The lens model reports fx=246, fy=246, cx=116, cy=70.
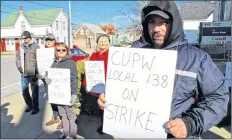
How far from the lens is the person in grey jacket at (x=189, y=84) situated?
1695mm

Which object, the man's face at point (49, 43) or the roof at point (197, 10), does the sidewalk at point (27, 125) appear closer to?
the man's face at point (49, 43)

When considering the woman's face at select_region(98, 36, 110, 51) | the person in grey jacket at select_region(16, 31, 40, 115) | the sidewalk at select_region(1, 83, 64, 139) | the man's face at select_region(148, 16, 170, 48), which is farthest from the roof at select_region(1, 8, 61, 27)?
the man's face at select_region(148, 16, 170, 48)

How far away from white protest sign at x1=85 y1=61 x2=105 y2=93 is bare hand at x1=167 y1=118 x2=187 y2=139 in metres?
2.74

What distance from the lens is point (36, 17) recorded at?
55750 millimetres

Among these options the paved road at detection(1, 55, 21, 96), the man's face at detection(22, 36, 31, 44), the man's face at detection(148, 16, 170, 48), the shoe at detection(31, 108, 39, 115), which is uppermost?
the man's face at detection(22, 36, 31, 44)

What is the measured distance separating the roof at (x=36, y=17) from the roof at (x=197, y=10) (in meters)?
27.9

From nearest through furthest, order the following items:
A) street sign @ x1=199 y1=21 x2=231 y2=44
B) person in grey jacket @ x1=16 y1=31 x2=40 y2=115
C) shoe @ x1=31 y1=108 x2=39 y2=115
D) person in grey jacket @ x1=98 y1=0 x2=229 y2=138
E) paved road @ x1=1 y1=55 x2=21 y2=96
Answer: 1. person in grey jacket @ x1=98 y1=0 x2=229 y2=138
2. person in grey jacket @ x1=16 y1=31 x2=40 y2=115
3. shoe @ x1=31 y1=108 x2=39 y2=115
4. paved road @ x1=1 y1=55 x2=21 y2=96
5. street sign @ x1=199 y1=21 x2=231 y2=44

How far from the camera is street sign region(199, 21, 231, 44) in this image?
47.7ft

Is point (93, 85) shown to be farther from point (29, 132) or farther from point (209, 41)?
point (209, 41)

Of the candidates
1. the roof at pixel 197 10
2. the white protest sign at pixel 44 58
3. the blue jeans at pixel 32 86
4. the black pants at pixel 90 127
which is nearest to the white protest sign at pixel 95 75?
the black pants at pixel 90 127

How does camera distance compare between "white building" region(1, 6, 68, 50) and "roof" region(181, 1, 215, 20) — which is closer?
"roof" region(181, 1, 215, 20)

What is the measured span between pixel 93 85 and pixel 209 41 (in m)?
13.2

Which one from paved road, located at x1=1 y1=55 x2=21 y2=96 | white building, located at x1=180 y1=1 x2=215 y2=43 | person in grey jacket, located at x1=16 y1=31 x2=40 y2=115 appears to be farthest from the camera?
white building, located at x1=180 y1=1 x2=215 y2=43

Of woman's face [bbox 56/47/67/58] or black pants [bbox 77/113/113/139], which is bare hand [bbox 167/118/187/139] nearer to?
woman's face [bbox 56/47/67/58]
